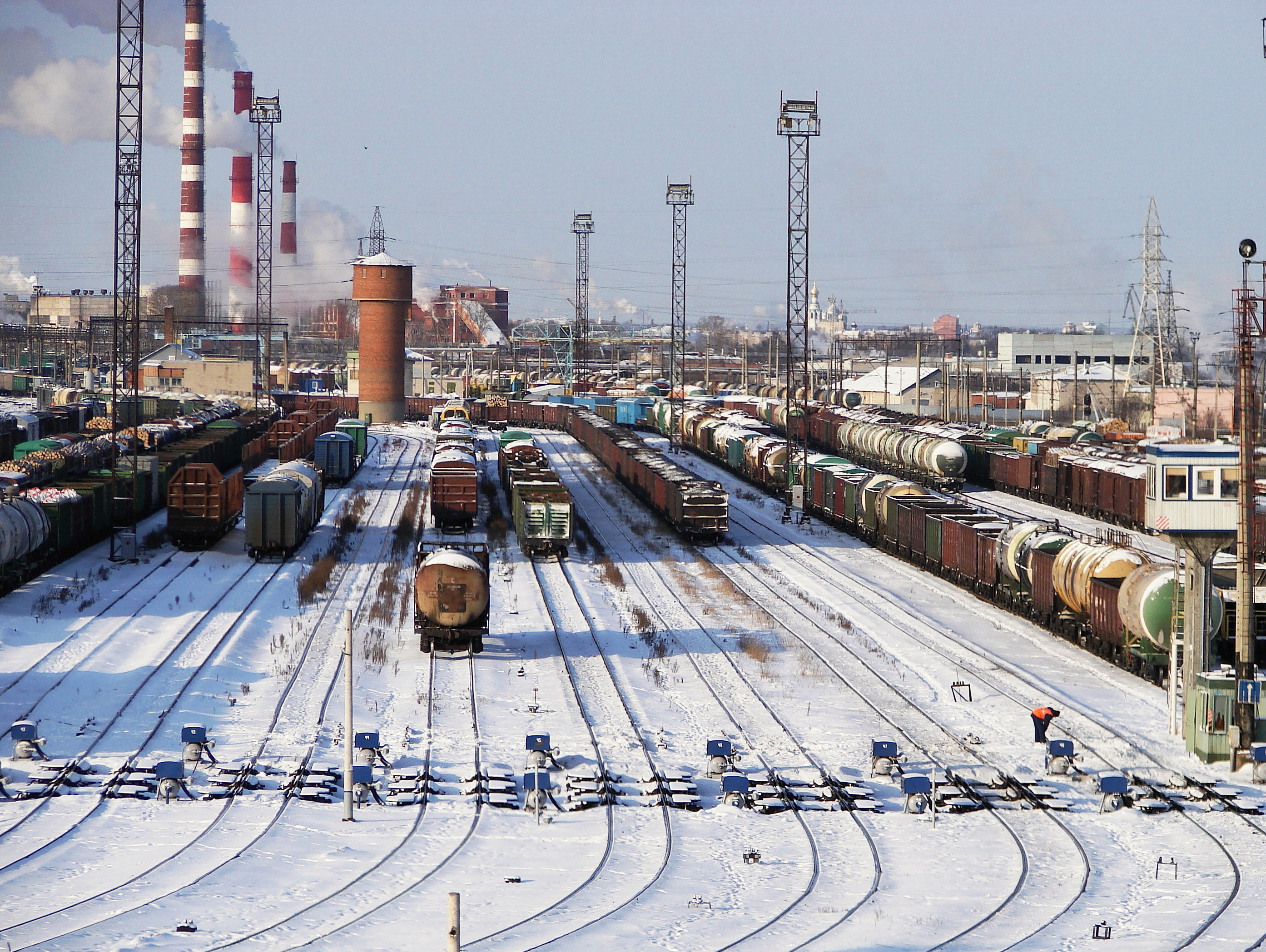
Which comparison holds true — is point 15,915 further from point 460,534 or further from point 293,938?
point 460,534

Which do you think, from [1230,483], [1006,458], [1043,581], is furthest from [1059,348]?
[1230,483]

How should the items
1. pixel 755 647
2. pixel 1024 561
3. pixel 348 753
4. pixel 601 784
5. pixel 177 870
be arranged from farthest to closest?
pixel 1024 561, pixel 755 647, pixel 601 784, pixel 348 753, pixel 177 870

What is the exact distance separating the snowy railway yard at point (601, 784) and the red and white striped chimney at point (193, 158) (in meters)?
132

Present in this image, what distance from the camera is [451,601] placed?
30.7m

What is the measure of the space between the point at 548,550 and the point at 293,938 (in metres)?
30.3

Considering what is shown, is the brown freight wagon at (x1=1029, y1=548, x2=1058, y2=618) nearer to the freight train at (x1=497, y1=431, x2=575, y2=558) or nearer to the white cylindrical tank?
the freight train at (x1=497, y1=431, x2=575, y2=558)

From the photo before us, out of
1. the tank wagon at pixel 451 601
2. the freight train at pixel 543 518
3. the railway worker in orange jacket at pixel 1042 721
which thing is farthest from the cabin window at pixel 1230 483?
the freight train at pixel 543 518

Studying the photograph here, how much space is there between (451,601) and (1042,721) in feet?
40.8

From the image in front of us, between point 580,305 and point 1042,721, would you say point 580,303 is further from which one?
point 1042,721

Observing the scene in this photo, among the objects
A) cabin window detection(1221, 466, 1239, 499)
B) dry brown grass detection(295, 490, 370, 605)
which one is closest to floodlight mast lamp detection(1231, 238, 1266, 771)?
cabin window detection(1221, 466, 1239, 499)

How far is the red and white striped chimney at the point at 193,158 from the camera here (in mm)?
158500

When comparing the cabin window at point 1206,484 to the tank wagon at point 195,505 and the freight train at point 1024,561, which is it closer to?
the freight train at point 1024,561

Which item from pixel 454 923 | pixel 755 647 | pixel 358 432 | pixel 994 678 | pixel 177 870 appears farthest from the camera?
pixel 358 432

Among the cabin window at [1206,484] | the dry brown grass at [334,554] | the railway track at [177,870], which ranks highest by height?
the cabin window at [1206,484]
